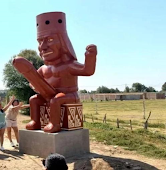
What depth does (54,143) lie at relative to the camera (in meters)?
5.96

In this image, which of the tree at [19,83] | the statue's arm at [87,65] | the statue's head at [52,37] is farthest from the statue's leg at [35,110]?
the tree at [19,83]

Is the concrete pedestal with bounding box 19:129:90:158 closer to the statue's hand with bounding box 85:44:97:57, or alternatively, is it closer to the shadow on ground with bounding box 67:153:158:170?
the shadow on ground with bounding box 67:153:158:170

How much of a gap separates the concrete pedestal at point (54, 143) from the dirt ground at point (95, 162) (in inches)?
6.6

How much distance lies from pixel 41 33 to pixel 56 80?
120cm

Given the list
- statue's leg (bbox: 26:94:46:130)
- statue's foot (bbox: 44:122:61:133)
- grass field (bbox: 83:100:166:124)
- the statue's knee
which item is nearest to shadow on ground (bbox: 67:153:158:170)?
statue's foot (bbox: 44:122:61:133)

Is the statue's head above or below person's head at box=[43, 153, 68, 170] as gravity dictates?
above

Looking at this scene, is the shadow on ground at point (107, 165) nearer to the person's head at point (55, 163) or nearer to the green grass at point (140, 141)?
the green grass at point (140, 141)

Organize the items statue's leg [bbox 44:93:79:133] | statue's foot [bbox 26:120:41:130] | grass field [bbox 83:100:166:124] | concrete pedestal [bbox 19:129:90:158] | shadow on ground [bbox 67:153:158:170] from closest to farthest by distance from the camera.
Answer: shadow on ground [bbox 67:153:158:170] → concrete pedestal [bbox 19:129:90:158] → statue's leg [bbox 44:93:79:133] → statue's foot [bbox 26:120:41:130] → grass field [bbox 83:100:166:124]

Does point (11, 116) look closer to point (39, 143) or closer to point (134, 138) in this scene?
point (39, 143)

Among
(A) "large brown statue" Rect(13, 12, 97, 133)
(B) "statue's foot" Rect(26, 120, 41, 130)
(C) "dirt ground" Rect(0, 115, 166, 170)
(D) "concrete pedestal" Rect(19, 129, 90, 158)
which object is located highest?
(A) "large brown statue" Rect(13, 12, 97, 133)

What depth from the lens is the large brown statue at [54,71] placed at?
20.4 ft

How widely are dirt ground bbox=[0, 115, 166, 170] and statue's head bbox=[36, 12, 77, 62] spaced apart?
2.40 meters

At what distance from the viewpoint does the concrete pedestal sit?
19.8 ft

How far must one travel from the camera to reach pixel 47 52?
6.61 meters
